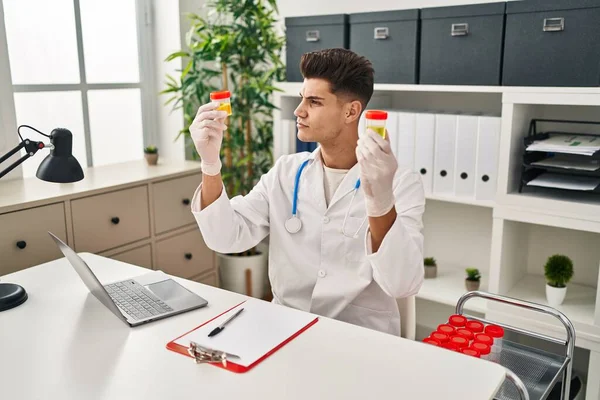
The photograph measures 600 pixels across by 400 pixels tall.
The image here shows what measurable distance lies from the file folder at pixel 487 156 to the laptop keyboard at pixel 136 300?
4.65 ft

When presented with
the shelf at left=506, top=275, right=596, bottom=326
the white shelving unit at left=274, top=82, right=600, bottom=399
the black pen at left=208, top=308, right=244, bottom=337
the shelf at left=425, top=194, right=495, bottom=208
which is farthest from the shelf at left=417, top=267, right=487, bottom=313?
the black pen at left=208, top=308, right=244, bottom=337

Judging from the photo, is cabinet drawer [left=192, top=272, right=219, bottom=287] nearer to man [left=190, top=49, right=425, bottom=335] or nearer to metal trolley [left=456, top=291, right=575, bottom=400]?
man [left=190, top=49, right=425, bottom=335]

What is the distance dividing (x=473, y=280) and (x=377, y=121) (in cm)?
144

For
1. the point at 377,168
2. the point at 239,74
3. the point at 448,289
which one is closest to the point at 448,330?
the point at 377,168

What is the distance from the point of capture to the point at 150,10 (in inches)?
122

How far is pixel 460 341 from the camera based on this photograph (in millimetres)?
1374

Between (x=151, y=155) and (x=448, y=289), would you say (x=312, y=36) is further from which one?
(x=448, y=289)

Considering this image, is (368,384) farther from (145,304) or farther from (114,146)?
(114,146)

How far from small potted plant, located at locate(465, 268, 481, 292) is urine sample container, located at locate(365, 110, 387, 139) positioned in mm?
1403

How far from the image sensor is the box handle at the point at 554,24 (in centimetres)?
A: 197

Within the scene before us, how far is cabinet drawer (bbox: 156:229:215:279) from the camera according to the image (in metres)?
2.61

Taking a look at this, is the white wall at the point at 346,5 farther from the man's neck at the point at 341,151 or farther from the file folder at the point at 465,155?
the man's neck at the point at 341,151

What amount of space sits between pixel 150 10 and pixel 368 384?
2648 millimetres

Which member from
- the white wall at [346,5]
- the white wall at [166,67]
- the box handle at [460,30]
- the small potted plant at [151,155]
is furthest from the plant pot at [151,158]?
the box handle at [460,30]
